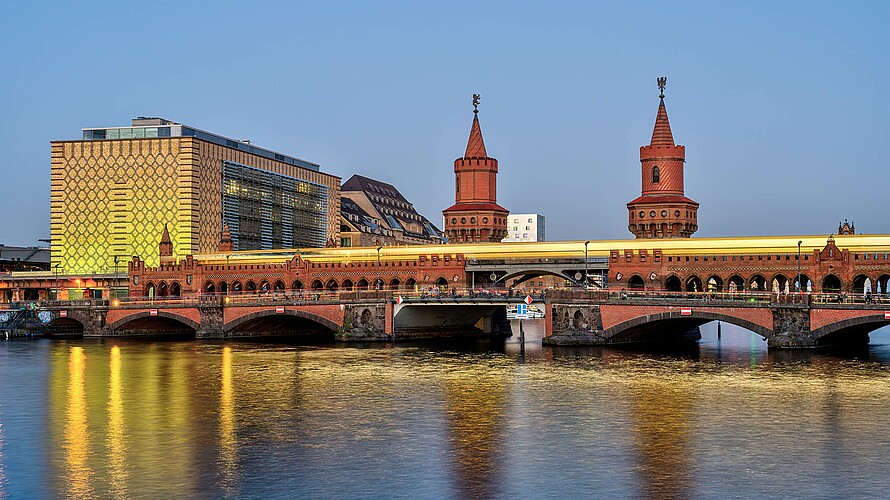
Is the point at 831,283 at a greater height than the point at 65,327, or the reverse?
the point at 831,283

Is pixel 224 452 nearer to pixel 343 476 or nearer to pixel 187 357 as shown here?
pixel 343 476

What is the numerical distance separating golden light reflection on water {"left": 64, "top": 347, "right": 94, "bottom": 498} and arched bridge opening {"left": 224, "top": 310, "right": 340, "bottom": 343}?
119ft

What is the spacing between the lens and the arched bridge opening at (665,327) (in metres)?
92.7

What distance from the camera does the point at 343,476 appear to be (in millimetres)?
43156

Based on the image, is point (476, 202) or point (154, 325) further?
point (476, 202)

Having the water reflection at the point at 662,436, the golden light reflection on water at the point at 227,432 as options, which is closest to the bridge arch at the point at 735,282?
the water reflection at the point at 662,436

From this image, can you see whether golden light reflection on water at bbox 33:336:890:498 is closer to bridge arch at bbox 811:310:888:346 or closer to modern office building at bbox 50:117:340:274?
bridge arch at bbox 811:310:888:346

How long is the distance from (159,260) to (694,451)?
128034 millimetres

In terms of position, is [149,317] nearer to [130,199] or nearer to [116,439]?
[130,199]

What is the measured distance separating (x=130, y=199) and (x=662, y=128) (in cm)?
8555

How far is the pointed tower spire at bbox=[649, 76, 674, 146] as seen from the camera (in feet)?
443

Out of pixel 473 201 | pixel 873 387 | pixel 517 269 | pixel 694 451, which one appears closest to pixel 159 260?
pixel 473 201

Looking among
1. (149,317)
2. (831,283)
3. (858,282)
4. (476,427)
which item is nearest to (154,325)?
(149,317)

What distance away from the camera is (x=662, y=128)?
135 m
